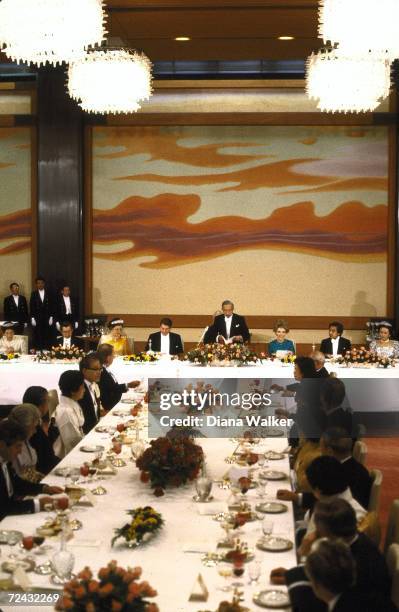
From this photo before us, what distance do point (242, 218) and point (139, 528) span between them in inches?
397

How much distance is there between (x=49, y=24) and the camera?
5812 mm

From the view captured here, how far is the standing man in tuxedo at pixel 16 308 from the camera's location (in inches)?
540

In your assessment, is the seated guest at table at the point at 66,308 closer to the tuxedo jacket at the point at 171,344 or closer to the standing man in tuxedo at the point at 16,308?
the standing man in tuxedo at the point at 16,308

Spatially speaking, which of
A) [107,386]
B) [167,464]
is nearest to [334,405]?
[167,464]

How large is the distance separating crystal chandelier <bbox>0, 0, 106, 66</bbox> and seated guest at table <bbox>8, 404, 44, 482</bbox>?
2409 millimetres

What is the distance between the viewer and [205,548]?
4203 mm

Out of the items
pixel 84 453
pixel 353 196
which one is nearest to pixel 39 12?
pixel 84 453

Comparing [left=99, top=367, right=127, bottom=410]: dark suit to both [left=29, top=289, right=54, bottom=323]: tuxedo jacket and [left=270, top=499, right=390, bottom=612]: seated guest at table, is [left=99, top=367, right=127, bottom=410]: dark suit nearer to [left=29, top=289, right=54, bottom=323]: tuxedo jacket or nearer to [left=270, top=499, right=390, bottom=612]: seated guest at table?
[left=270, top=499, right=390, bottom=612]: seated guest at table

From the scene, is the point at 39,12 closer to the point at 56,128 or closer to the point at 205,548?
the point at 205,548

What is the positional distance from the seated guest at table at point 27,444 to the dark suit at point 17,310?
8.00 metres

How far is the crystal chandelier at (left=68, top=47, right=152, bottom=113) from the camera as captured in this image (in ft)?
28.1

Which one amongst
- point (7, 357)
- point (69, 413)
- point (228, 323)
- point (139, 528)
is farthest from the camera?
point (228, 323)

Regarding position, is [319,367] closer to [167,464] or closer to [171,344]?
[167,464]

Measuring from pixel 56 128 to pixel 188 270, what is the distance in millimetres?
2941
